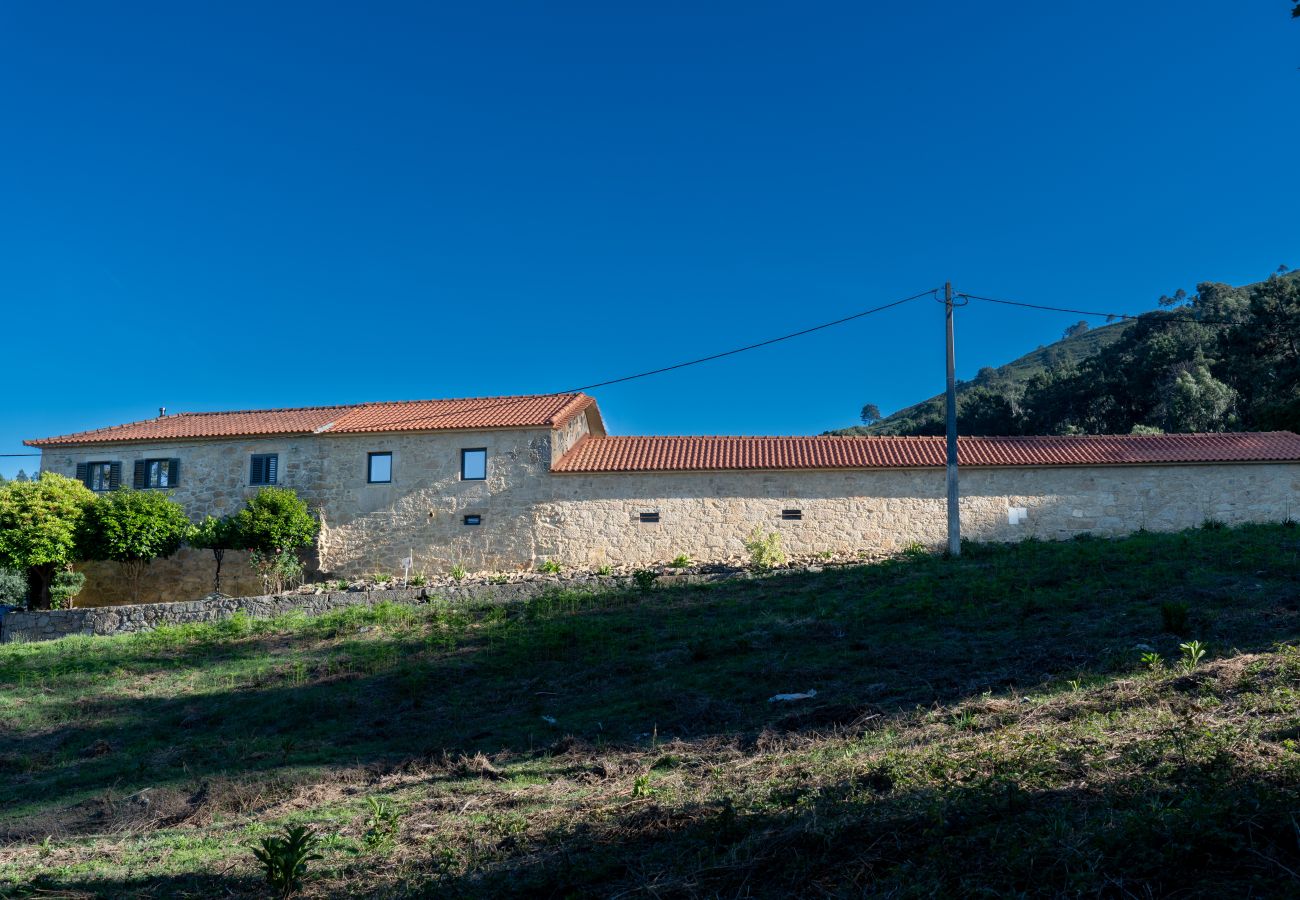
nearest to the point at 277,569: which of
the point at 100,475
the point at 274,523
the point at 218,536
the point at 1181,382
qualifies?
the point at 274,523

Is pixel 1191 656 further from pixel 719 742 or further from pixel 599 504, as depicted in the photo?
pixel 599 504

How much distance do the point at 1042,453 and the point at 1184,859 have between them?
20688 mm

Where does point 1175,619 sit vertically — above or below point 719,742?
above

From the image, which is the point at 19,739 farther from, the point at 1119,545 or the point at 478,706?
the point at 1119,545

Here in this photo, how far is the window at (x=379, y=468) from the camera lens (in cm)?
2584

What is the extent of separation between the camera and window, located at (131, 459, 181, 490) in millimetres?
27062

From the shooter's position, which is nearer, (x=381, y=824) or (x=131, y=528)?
(x=381, y=824)

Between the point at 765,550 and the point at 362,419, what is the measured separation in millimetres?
13539

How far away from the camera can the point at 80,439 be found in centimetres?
2783

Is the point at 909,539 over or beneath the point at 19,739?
over

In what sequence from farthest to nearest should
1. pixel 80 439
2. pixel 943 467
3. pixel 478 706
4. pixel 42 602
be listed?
1. pixel 80 439
2. pixel 42 602
3. pixel 943 467
4. pixel 478 706

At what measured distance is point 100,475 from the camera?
27688 mm

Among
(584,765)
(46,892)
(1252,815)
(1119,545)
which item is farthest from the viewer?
(1119,545)

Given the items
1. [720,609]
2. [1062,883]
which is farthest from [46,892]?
[720,609]
